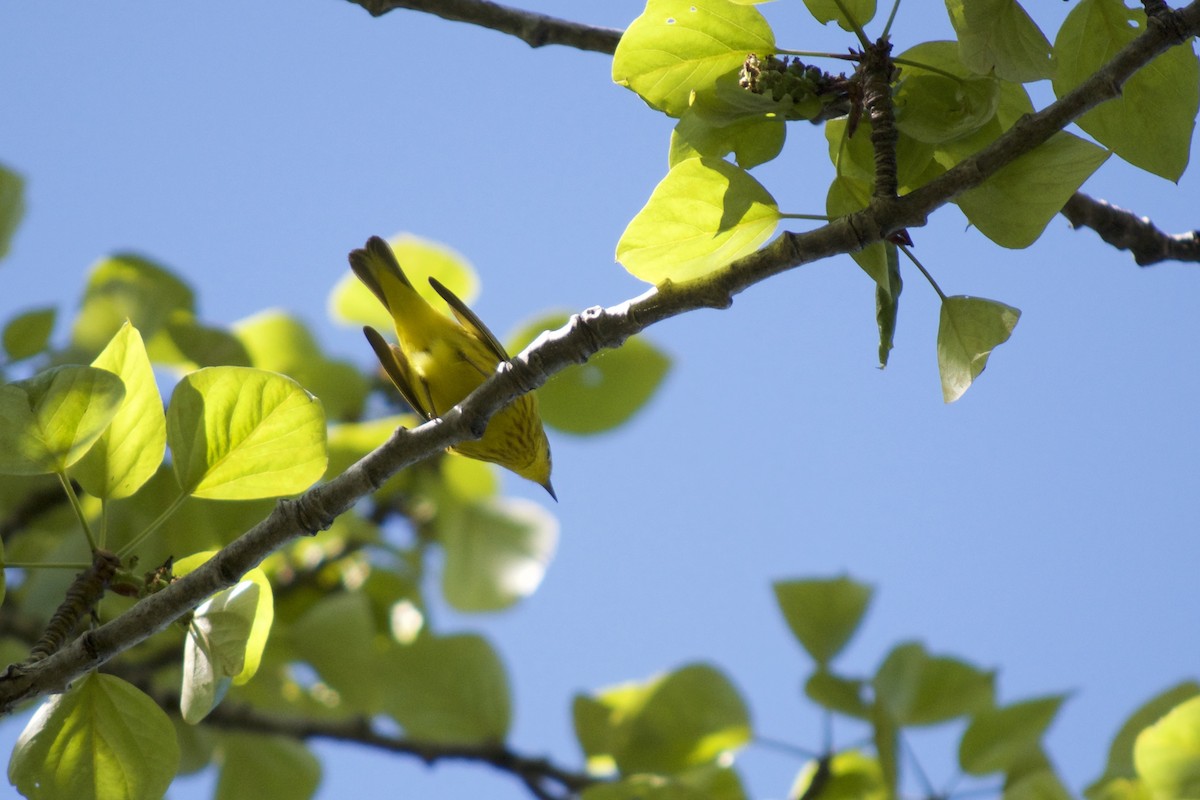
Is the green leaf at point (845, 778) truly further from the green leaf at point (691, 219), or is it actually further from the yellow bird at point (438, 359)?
the green leaf at point (691, 219)

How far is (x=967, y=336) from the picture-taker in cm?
105

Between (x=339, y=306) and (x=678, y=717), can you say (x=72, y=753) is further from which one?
(x=339, y=306)

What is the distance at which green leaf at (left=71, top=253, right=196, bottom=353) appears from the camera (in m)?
2.02

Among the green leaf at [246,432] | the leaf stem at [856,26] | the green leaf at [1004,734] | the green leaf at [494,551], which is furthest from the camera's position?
the green leaf at [494,551]

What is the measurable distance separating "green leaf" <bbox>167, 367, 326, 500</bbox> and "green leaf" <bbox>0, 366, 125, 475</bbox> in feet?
0.26

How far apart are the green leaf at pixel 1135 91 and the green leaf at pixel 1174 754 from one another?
0.68 meters

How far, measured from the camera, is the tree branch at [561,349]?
0.96m

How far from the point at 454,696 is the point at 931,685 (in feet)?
3.04

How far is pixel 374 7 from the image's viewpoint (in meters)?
1.42

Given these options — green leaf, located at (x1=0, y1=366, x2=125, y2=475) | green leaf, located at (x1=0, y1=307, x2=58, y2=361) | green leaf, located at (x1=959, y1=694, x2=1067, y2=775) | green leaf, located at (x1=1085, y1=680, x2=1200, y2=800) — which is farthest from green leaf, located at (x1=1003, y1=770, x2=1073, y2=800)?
green leaf, located at (x1=0, y1=307, x2=58, y2=361)

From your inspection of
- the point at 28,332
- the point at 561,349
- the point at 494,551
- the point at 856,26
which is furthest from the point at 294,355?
the point at 856,26

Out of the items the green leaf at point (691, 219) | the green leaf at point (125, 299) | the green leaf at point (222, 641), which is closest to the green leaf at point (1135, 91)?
the green leaf at point (691, 219)

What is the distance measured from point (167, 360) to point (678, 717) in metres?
1.32

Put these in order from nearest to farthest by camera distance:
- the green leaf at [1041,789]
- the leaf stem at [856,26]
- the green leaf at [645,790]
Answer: the leaf stem at [856,26], the green leaf at [1041,789], the green leaf at [645,790]
